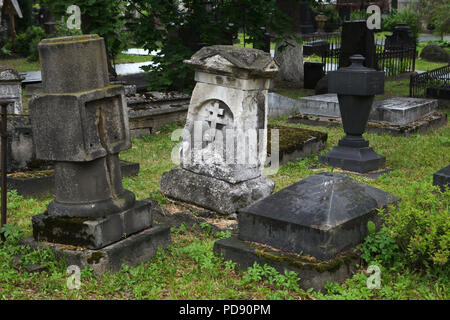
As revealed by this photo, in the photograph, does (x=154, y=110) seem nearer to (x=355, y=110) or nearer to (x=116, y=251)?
(x=355, y=110)

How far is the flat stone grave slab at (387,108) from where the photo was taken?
1044cm

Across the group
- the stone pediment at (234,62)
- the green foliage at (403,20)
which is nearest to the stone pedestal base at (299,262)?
the stone pediment at (234,62)

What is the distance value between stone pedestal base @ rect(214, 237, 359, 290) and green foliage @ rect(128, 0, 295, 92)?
724cm

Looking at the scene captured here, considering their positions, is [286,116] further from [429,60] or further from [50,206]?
[429,60]

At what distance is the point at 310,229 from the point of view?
14.5 ft

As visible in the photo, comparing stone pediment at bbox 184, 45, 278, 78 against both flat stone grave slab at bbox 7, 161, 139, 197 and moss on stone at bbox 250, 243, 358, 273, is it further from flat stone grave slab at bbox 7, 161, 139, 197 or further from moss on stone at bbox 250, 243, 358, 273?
flat stone grave slab at bbox 7, 161, 139, 197

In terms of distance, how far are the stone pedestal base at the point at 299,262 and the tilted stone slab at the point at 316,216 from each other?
0.07 metres

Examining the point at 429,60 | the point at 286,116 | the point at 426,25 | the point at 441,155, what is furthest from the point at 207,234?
the point at 426,25

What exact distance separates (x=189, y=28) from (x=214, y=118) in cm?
640

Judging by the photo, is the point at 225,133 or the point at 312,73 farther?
the point at 312,73

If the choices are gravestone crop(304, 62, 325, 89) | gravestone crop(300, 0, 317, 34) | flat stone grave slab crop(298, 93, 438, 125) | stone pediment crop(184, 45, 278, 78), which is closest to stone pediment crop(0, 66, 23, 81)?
stone pediment crop(184, 45, 278, 78)

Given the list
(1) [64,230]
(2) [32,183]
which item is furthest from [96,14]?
(1) [64,230]

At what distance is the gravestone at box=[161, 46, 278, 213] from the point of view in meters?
5.95
